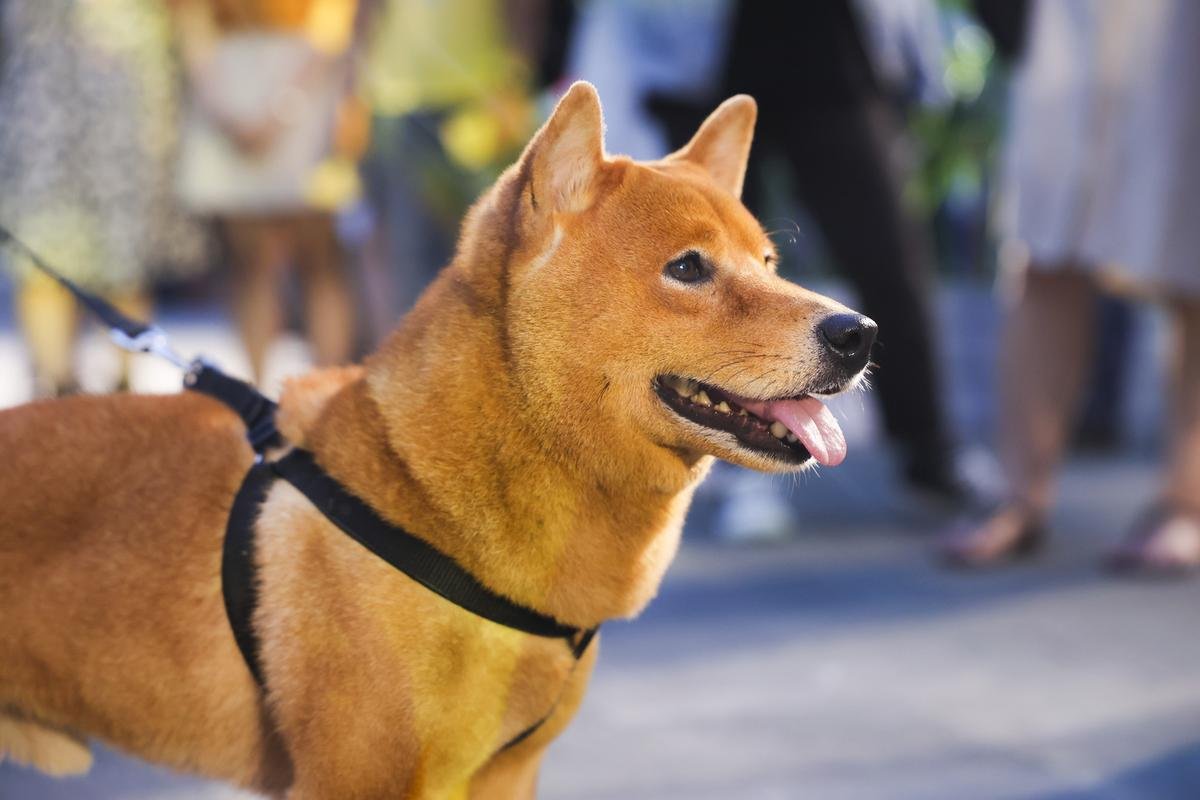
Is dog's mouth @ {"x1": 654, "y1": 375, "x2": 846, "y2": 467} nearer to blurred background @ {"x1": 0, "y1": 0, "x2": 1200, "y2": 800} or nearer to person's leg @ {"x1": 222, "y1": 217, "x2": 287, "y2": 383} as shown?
blurred background @ {"x1": 0, "y1": 0, "x2": 1200, "y2": 800}

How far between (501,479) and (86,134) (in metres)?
4.11

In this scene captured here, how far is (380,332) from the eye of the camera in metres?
6.07

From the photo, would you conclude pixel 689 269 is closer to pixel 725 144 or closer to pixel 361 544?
pixel 725 144

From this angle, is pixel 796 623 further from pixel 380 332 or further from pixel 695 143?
pixel 380 332

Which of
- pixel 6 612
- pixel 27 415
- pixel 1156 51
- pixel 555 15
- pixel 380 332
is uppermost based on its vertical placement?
pixel 1156 51

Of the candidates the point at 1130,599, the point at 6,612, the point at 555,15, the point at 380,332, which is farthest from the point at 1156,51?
the point at 6,612

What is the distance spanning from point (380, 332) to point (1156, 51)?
3.39 metres

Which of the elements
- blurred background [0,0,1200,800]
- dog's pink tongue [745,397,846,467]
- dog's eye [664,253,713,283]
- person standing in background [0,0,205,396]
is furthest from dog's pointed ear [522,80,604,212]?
person standing in background [0,0,205,396]

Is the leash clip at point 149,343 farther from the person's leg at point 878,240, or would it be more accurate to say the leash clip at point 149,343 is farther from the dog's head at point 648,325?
the person's leg at point 878,240

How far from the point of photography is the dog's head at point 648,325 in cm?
198

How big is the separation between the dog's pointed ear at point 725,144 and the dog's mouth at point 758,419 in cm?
46

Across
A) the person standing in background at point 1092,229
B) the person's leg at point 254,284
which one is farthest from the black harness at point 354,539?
the person's leg at point 254,284

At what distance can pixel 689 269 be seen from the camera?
2.06 metres

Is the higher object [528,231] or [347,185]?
[528,231]
